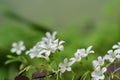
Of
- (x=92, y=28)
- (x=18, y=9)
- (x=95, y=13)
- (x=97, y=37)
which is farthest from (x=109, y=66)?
Result: (x=18, y=9)

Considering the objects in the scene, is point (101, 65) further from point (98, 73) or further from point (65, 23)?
point (65, 23)

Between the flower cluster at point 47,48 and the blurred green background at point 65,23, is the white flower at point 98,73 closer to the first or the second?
the flower cluster at point 47,48

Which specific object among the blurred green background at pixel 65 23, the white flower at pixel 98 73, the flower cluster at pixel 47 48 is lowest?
the white flower at pixel 98 73

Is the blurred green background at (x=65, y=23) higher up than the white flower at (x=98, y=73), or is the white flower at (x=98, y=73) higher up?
the blurred green background at (x=65, y=23)

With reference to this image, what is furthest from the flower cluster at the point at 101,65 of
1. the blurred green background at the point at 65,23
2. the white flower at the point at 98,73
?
the blurred green background at the point at 65,23

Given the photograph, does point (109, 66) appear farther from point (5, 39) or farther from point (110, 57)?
point (5, 39)

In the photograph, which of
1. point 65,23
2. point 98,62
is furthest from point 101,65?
point 65,23

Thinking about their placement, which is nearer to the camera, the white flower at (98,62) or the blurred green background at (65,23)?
the white flower at (98,62)

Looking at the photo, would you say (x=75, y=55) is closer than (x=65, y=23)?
Yes
